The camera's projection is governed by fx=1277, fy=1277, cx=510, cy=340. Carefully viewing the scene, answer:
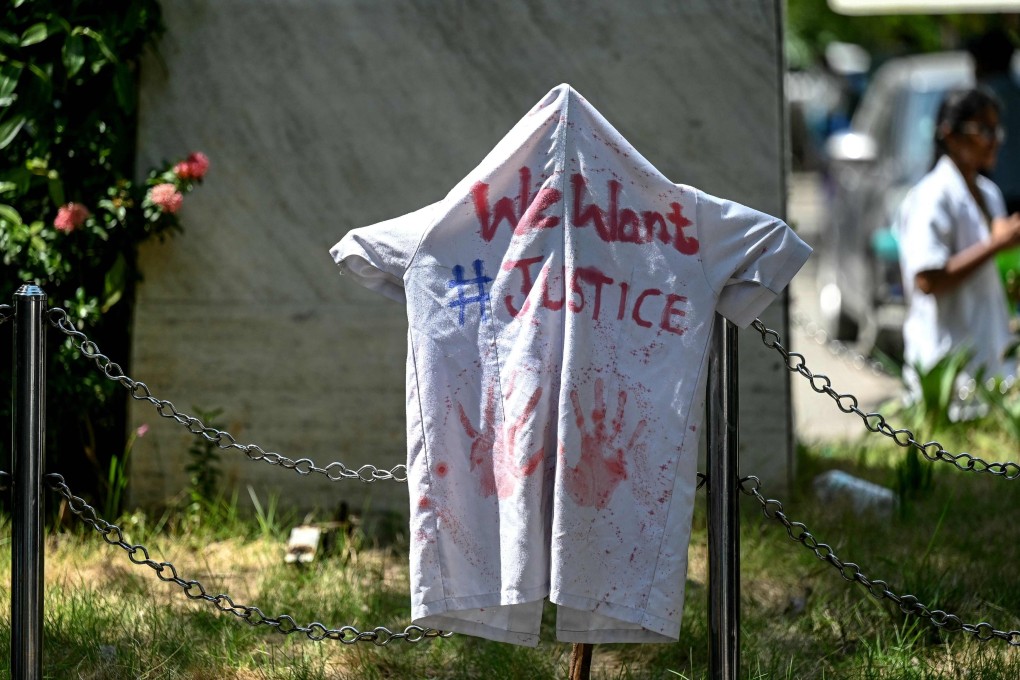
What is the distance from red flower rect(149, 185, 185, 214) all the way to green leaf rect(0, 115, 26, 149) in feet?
1.72

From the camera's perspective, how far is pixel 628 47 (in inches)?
191

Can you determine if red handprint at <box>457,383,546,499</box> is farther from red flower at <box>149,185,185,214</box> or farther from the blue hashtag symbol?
red flower at <box>149,185,185,214</box>

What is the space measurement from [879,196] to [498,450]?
6.66 m

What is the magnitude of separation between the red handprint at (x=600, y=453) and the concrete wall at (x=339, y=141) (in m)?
2.08

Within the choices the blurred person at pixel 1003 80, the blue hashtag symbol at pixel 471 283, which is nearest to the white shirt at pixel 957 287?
the blurred person at pixel 1003 80

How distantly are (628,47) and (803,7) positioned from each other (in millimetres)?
17392

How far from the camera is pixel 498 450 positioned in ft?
9.59

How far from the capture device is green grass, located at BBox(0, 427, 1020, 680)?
3.57m

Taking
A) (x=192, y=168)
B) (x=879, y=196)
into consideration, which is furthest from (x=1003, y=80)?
(x=192, y=168)

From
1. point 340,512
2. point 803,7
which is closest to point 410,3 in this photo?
point 340,512

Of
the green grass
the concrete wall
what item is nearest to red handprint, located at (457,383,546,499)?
the green grass

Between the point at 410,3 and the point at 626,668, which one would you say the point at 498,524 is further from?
the point at 410,3

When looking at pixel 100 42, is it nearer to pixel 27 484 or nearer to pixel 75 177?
pixel 75 177

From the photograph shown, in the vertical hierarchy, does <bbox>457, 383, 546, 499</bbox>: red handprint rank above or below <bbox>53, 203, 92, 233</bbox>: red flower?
below
